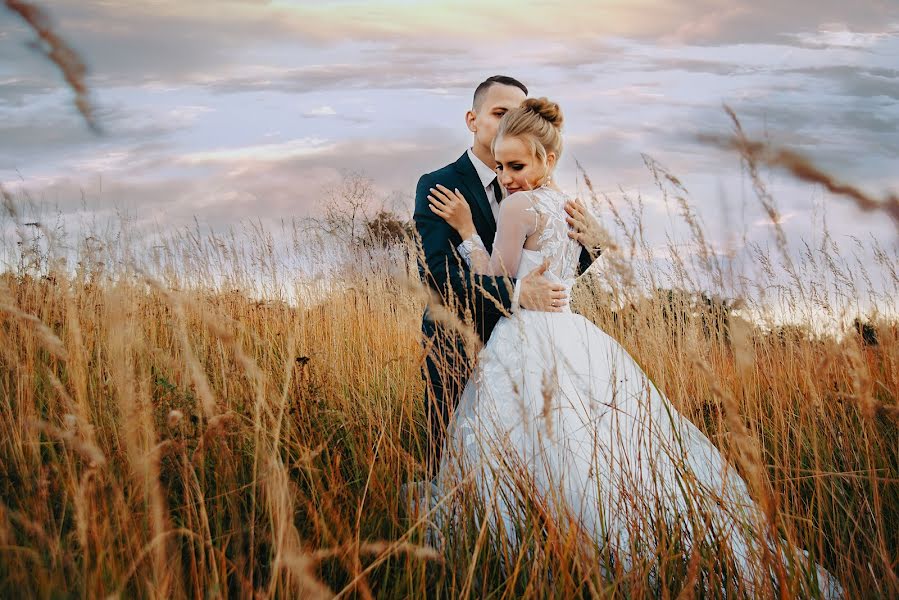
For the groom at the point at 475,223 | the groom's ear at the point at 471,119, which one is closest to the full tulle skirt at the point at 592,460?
the groom at the point at 475,223

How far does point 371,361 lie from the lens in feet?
13.9

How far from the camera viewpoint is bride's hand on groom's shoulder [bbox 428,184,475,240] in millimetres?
2701

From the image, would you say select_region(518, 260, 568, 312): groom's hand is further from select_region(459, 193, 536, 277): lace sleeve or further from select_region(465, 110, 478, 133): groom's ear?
select_region(465, 110, 478, 133): groom's ear

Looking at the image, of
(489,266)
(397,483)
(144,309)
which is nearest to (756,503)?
(397,483)

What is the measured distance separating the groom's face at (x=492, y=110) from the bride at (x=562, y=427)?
357 millimetres

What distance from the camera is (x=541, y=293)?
95.2 inches

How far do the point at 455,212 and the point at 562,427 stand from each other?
1078mm

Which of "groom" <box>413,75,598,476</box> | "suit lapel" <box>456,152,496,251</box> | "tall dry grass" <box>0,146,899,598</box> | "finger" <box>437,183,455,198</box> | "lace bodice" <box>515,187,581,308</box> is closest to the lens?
"tall dry grass" <box>0,146,899,598</box>

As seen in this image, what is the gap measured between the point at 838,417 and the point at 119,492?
292 cm

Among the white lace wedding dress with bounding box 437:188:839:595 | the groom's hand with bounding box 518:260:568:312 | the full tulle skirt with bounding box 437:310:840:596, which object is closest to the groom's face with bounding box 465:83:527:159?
the white lace wedding dress with bounding box 437:188:839:595

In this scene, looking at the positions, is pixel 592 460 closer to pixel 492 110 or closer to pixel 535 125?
pixel 535 125

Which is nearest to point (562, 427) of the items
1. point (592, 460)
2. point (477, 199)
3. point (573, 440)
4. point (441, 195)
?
point (573, 440)

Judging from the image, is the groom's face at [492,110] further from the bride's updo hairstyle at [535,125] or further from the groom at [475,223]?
the bride's updo hairstyle at [535,125]

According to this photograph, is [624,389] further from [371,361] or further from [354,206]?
[354,206]
